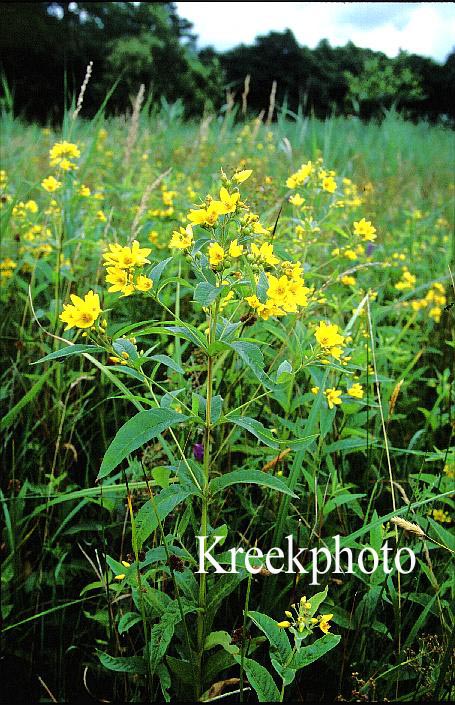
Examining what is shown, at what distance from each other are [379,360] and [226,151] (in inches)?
130

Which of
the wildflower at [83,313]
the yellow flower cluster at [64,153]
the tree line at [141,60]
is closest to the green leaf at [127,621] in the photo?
the wildflower at [83,313]

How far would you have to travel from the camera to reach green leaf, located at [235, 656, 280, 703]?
2.94 feet

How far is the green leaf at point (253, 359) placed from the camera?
869mm

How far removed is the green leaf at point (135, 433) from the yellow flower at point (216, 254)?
235 millimetres

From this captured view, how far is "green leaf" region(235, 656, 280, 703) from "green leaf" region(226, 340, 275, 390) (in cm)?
42

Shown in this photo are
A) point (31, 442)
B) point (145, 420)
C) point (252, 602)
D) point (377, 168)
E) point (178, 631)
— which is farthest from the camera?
point (377, 168)

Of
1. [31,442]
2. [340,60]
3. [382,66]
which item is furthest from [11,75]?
[31,442]

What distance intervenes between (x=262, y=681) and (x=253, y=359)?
482 millimetres

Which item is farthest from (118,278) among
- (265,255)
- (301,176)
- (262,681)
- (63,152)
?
(63,152)

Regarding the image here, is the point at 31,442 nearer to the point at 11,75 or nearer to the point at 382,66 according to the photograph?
the point at 382,66

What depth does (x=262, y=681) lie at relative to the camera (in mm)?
911

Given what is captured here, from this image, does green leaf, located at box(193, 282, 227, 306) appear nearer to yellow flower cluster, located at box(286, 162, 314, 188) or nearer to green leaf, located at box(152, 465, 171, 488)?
Result: green leaf, located at box(152, 465, 171, 488)

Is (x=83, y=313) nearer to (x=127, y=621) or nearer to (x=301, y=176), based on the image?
(x=127, y=621)

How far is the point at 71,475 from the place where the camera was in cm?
163
